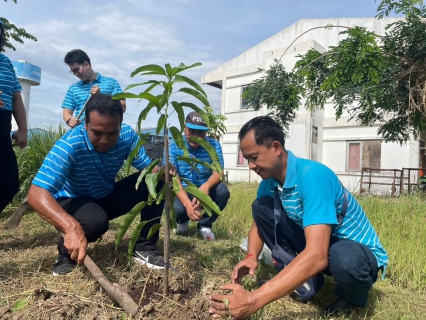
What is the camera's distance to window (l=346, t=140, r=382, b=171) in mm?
11648

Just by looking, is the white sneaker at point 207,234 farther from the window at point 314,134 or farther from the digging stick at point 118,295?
the window at point 314,134

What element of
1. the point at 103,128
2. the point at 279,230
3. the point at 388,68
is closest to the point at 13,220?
the point at 103,128

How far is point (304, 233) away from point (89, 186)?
1416 millimetres

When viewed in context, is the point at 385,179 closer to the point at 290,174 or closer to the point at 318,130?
the point at 318,130

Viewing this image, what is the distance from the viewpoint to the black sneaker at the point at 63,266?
87.9 inches

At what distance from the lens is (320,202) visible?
1.65 m

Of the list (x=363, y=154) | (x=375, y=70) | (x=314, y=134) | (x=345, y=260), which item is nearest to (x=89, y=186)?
(x=345, y=260)

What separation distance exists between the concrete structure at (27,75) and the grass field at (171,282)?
1042 cm

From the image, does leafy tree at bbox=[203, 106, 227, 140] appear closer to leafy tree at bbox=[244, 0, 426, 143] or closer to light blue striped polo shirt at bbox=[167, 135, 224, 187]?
leafy tree at bbox=[244, 0, 426, 143]

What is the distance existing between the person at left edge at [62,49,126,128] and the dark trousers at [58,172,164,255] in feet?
3.74

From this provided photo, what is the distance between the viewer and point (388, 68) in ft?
18.6

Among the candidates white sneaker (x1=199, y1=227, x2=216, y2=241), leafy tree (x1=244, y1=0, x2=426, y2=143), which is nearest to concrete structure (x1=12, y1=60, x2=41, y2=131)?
leafy tree (x1=244, y1=0, x2=426, y2=143)

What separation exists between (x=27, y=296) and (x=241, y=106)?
13.0 metres

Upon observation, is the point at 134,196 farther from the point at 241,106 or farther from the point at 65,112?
the point at 241,106
